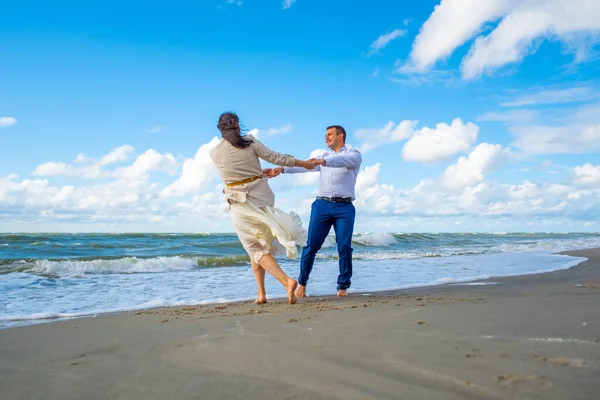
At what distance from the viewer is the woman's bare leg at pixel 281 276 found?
5000 mm

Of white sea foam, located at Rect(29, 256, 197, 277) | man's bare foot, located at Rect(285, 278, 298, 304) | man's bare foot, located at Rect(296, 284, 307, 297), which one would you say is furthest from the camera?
white sea foam, located at Rect(29, 256, 197, 277)

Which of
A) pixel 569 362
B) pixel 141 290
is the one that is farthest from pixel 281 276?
pixel 141 290

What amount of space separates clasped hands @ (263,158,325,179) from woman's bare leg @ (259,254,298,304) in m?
0.95

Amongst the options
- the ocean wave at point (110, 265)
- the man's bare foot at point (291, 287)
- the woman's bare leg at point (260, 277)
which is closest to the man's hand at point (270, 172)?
the woman's bare leg at point (260, 277)

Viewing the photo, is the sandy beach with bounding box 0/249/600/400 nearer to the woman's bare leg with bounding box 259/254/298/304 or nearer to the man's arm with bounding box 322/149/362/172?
the woman's bare leg with bounding box 259/254/298/304

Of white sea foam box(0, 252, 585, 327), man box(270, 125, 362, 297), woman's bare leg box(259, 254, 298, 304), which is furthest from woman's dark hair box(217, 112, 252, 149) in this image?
white sea foam box(0, 252, 585, 327)

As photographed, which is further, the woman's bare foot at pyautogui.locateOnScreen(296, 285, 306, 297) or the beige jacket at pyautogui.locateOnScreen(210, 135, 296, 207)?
the woman's bare foot at pyautogui.locateOnScreen(296, 285, 306, 297)

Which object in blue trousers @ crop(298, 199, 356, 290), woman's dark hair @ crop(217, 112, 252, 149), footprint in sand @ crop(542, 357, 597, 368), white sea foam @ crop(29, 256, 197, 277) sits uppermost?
woman's dark hair @ crop(217, 112, 252, 149)

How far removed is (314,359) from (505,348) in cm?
90

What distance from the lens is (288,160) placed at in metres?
5.18

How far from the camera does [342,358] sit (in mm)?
2402

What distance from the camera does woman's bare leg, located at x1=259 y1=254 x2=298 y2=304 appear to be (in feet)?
16.4

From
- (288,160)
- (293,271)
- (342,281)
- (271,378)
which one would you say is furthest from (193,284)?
(271,378)

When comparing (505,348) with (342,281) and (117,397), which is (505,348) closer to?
(117,397)
